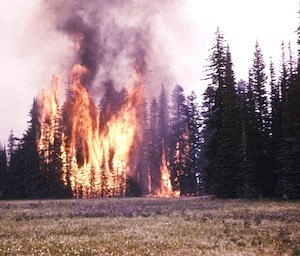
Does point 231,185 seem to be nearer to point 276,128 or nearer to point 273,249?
point 276,128

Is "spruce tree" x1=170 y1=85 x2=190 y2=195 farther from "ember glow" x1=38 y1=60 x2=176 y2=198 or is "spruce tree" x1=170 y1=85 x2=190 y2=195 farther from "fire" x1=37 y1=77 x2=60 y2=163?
"fire" x1=37 y1=77 x2=60 y2=163

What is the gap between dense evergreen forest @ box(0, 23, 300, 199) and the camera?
52438 millimetres

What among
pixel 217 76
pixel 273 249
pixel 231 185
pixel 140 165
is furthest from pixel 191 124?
pixel 273 249

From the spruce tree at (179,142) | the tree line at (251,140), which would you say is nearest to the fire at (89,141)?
the spruce tree at (179,142)

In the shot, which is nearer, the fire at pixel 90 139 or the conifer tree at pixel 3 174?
the fire at pixel 90 139

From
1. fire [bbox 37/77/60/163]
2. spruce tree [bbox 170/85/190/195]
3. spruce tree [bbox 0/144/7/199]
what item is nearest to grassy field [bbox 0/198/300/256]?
spruce tree [bbox 170/85/190/195]

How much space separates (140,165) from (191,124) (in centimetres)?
1354

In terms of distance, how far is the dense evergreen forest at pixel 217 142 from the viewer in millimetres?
52438

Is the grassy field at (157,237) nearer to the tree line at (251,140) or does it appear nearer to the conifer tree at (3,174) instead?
the tree line at (251,140)

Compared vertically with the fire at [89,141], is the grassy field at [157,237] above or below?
below

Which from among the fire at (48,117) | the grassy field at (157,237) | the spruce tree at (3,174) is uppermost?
the fire at (48,117)

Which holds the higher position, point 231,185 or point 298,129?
point 298,129

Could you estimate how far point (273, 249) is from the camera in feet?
50.1

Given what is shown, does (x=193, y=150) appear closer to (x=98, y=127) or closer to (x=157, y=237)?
(x=98, y=127)
